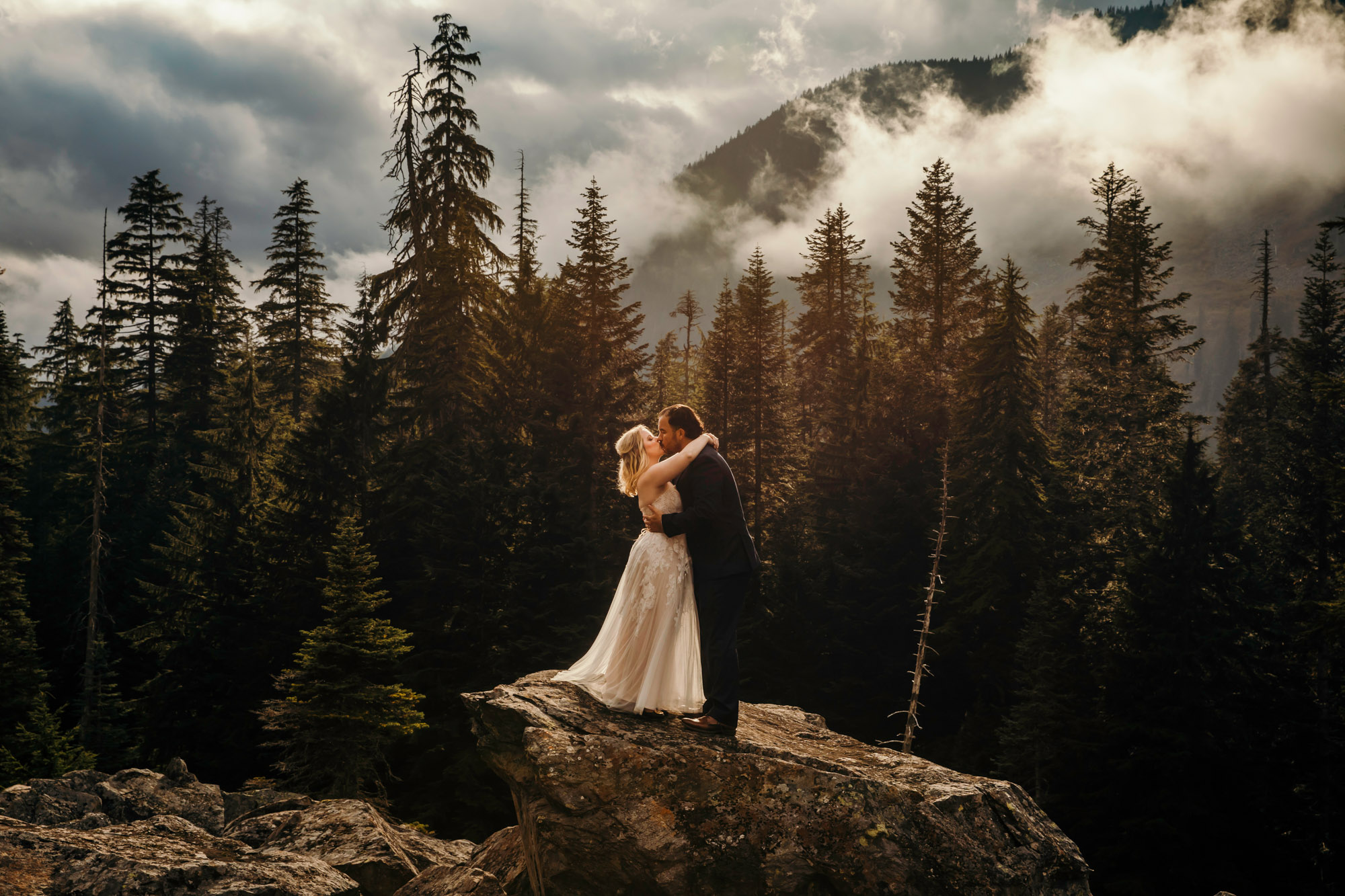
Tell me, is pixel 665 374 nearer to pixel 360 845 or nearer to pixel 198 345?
pixel 198 345

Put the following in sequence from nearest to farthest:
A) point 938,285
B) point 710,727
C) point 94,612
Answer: point 710,727 < point 94,612 < point 938,285

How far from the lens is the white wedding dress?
22.5 ft

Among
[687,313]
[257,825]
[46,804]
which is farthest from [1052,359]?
[46,804]

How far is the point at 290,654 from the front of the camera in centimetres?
2578

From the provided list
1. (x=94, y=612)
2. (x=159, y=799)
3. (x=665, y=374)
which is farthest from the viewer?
(x=665, y=374)

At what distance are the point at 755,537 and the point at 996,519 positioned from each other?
10.9m

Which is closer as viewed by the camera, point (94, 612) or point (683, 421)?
point (683, 421)

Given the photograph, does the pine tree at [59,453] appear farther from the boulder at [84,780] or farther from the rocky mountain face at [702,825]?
the rocky mountain face at [702,825]

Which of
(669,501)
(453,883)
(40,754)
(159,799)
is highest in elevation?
(669,501)

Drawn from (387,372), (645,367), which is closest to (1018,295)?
(645,367)

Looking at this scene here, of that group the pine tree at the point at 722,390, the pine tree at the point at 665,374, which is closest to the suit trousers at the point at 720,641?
the pine tree at the point at 722,390

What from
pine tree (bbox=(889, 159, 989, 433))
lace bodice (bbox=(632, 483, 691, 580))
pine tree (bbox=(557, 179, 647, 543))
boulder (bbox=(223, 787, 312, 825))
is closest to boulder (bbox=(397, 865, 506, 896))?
lace bodice (bbox=(632, 483, 691, 580))

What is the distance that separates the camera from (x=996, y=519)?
27734 mm

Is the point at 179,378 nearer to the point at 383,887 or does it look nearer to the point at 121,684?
the point at 121,684
